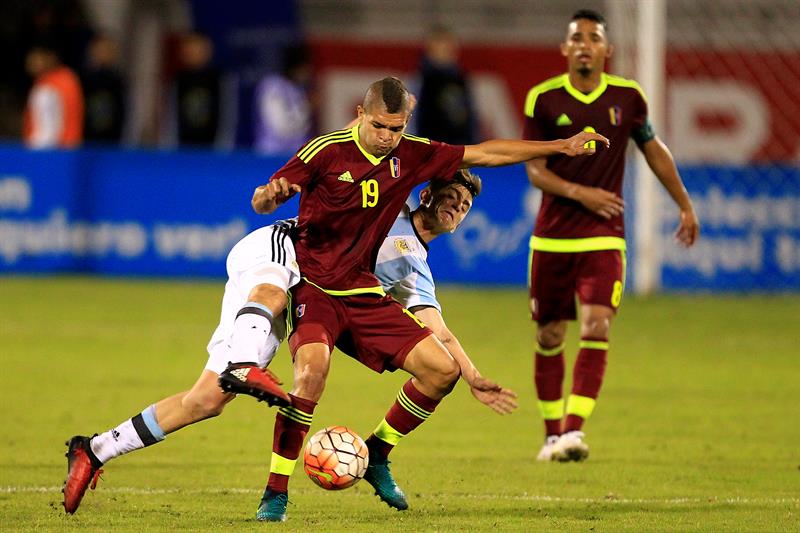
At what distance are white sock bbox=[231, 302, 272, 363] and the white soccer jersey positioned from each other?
2.66 ft

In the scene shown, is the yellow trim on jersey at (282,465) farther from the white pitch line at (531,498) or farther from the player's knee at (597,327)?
the player's knee at (597,327)

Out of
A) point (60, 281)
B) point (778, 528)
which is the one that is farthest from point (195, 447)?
point (60, 281)

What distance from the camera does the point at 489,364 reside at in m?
11.3

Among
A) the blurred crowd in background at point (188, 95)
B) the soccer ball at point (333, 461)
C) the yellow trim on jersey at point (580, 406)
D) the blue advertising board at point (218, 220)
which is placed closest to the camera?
the soccer ball at point (333, 461)

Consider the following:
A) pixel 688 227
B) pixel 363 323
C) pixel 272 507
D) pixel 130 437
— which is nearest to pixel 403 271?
pixel 363 323

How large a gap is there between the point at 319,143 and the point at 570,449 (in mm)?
2336

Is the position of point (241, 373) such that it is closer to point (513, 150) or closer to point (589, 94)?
point (513, 150)

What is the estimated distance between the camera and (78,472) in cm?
613

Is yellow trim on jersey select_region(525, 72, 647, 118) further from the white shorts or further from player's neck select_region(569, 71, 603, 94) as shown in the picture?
the white shorts

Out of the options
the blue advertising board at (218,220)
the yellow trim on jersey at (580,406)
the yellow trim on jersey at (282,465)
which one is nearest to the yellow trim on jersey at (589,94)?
the yellow trim on jersey at (580,406)

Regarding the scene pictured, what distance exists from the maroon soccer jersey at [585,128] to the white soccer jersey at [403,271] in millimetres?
1580

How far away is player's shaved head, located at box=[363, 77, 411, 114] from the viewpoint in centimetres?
614

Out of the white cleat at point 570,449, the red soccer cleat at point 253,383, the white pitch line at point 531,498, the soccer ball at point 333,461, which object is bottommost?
the white cleat at point 570,449

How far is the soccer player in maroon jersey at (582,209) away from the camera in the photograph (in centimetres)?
808
